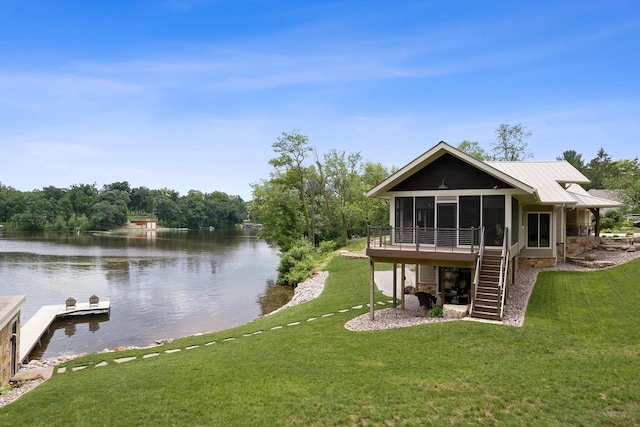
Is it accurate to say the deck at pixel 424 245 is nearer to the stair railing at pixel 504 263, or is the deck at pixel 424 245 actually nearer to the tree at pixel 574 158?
the stair railing at pixel 504 263

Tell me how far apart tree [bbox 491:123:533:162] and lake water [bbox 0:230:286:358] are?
3160 centimetres

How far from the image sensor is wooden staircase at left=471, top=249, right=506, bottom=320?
12.7 m

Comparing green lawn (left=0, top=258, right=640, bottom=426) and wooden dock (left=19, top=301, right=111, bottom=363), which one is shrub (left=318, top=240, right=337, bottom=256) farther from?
green lawn (left=0, top=258, right=640, bottom=426)

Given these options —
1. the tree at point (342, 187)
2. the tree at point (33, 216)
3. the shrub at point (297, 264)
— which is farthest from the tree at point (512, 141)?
the tree at point (33, 216)

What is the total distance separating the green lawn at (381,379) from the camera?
7.26m

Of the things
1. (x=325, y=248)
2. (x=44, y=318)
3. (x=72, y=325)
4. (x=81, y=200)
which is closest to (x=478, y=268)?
(x=72, y=325)

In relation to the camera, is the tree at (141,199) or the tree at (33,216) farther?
the tree at (141,199)

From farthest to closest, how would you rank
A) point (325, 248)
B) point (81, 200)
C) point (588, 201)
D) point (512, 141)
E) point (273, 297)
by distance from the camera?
point (81, 200)
point (512, 141)
point (325, 248)
point (273, 297)
point (588, 201)

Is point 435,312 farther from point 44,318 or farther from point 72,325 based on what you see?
point 44,318

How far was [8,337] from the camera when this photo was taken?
40.4 ft

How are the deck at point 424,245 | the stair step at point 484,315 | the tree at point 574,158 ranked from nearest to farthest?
1. the stair step at point 484,315
2. the deck at point 424,245
3. the tree at point 574,158

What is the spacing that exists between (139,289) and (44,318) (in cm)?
882

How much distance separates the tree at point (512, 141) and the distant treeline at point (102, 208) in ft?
328

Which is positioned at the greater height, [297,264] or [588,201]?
[588,201]
